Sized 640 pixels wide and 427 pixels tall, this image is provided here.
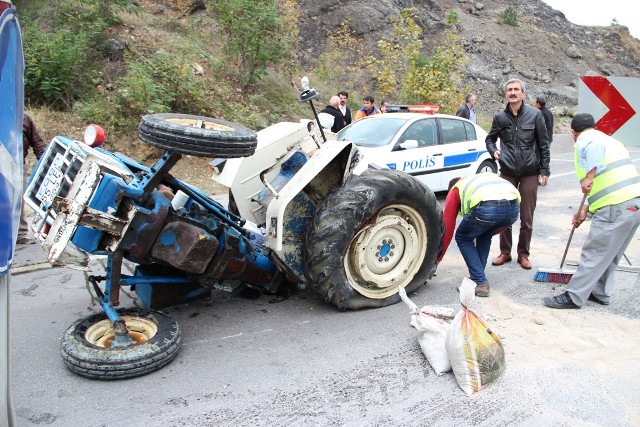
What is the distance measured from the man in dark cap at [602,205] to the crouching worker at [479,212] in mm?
607

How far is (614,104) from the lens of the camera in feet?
19.2

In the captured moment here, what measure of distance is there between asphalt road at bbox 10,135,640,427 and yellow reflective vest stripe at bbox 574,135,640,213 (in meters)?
0.95

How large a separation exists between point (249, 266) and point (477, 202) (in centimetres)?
201

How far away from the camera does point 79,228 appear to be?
132 inches

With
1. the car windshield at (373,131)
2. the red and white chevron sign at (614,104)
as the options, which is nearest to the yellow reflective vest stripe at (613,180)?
the red and white chevron sign at (614,104)

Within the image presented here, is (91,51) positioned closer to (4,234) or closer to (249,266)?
(249,266)

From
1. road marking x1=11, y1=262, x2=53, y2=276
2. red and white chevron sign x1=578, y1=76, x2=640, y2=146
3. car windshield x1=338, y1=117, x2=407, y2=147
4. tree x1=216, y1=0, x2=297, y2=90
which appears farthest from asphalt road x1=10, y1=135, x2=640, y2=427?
tree x1=216, y1=0, x2=297, y2=90

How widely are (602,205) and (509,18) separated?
3991 centimetres

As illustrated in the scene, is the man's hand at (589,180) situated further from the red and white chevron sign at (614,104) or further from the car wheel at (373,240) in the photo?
the red and white chevron sign at (614,104)

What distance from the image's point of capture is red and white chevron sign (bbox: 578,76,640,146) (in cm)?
578

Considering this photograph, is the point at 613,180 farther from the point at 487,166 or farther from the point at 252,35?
the point at 252,35

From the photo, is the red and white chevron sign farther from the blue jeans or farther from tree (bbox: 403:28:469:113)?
tree (bbox: 403:28:469:113)

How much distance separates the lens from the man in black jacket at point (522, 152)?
A: 18.7ft

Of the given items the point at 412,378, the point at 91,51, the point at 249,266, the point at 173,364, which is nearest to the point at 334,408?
the point at 412,378
